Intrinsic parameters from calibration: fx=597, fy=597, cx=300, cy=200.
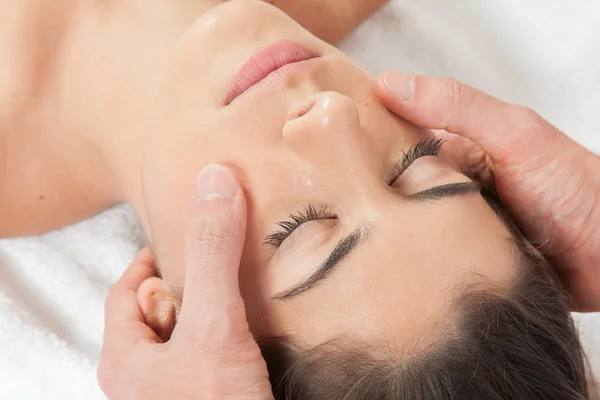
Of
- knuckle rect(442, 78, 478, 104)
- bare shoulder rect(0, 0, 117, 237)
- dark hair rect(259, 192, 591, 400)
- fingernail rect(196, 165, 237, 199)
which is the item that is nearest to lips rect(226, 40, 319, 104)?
fingernail rect(196, 165, 237, 199)

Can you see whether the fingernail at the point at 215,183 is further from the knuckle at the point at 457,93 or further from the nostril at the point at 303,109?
the knuckle at the point at 457,93

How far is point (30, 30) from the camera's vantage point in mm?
1055

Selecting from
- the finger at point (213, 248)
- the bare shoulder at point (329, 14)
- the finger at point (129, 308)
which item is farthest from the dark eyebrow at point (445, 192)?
the bare shoulder at point (329, 14)

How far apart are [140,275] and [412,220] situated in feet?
1.70

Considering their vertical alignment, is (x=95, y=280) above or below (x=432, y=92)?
below

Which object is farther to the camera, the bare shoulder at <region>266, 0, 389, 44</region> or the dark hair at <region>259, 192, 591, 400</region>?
the bare shoulder at <region>266, 0, 389, 44</region>

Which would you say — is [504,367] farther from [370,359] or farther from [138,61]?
[138,61]

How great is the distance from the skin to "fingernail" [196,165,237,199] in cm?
2

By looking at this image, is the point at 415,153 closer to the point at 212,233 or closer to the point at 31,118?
the point at 212,233

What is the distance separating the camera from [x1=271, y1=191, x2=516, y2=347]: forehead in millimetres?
705

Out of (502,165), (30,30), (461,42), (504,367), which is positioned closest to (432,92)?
(502,165)

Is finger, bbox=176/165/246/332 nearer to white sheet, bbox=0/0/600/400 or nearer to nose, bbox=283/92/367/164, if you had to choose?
nose, bbox=283/92/367/164

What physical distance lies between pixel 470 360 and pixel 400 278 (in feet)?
0.42

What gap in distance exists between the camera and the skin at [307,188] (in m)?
0.72
